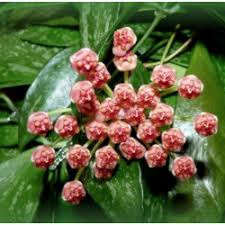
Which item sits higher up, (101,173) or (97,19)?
(97,19)

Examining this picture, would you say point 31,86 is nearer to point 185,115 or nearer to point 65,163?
point 65,163

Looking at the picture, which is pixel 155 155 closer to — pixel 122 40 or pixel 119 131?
pixel 119 131

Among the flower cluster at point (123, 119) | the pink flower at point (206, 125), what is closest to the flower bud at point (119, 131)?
the flower cluster at point (123, 119)

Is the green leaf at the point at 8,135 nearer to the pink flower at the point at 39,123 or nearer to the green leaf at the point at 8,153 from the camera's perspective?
the green leaf at the point at 8,153

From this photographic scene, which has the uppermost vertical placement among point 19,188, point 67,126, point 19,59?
point 19,59

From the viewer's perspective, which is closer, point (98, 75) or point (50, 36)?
point (98, 75)

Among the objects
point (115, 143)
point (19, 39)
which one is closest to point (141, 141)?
point (115, 143)

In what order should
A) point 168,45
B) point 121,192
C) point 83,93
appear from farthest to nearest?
1. point 168,45
2. point 121,192
3. point 83,93

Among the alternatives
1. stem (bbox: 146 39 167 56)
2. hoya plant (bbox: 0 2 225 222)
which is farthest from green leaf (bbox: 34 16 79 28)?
stem (bbox: 146 39 167 56)

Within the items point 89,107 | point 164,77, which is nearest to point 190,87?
point 164,77
